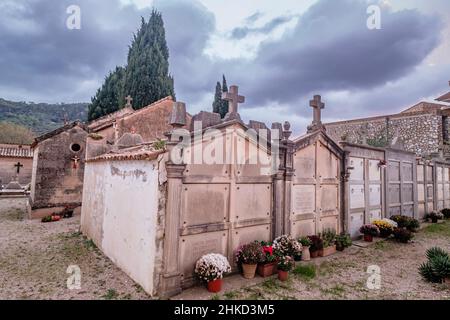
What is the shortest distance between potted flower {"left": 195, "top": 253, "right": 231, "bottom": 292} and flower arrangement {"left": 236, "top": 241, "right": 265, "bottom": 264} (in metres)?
0.74

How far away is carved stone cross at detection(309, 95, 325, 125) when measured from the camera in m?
8.42

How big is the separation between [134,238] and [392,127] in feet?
88.8

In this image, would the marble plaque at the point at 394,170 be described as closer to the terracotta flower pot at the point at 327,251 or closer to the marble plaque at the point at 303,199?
the marble plaque at the point at 303,199

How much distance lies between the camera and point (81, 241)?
852 cm

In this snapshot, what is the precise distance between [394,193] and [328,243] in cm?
604

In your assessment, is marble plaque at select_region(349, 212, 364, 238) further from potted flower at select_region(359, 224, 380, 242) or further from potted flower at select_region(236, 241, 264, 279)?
potted flower at select_region(236, 241, 264, 279)

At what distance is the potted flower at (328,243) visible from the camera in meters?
7.35

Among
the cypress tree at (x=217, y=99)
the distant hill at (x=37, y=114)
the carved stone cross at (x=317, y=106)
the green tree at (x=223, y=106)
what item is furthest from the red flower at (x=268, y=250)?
the distant hill at (x=37, y=114)

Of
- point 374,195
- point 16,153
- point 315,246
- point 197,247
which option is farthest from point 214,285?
point 16,153

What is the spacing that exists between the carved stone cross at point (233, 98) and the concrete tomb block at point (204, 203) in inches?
84.7

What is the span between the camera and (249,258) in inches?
218

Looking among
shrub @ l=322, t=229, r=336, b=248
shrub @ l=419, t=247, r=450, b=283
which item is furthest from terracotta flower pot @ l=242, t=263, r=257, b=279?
shrub @ l=419, t=247, r=450, b=283
